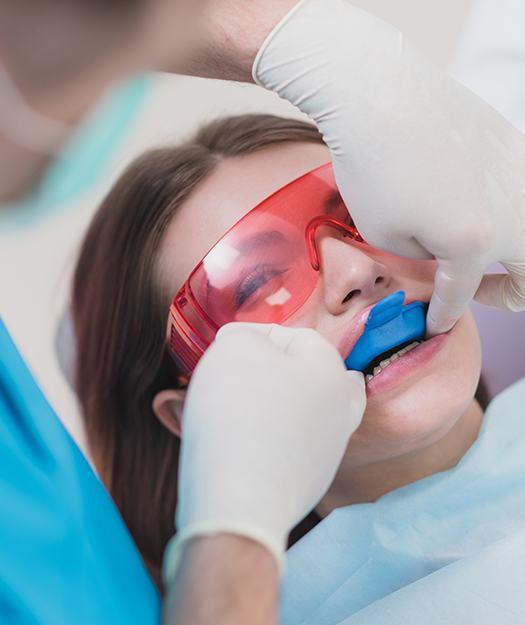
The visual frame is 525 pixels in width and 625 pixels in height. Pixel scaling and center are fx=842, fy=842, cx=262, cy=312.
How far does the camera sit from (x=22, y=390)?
978 millimetres

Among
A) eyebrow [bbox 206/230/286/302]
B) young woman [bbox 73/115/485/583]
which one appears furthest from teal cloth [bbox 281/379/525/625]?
eyebrow [bbox 206/230/286/302]

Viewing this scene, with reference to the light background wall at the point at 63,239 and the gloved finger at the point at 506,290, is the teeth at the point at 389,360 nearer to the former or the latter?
the gloved finger at the point at 506,290

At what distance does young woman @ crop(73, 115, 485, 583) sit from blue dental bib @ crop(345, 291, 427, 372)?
0.07ft

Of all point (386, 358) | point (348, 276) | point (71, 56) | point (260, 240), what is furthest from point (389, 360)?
point (71, 56)

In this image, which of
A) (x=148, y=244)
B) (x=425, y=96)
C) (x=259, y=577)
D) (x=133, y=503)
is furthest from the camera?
(x=133, y=503)

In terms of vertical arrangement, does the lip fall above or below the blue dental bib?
below

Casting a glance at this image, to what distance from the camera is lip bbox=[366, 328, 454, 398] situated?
120cm

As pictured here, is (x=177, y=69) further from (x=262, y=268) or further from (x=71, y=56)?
(x=71, y=56)

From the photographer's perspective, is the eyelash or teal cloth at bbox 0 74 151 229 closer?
teal cloth at bbox 0 74 151 229

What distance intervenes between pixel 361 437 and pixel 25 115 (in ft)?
2.50

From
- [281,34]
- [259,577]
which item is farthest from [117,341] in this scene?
[259,577]

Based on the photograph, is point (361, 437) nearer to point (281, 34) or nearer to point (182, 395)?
point (182, 395)

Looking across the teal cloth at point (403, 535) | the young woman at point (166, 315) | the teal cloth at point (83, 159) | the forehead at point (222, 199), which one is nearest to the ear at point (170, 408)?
the young woman at point (166, 315)

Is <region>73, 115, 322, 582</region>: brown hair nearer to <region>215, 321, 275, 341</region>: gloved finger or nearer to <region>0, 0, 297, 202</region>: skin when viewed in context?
<region>215, 321, 275, 341</region>: gloved finger
